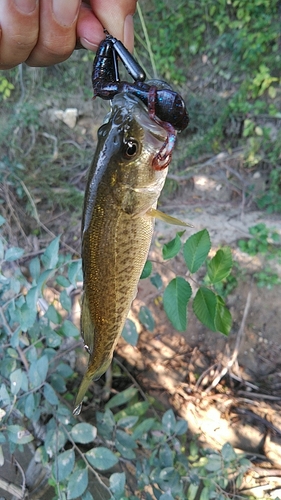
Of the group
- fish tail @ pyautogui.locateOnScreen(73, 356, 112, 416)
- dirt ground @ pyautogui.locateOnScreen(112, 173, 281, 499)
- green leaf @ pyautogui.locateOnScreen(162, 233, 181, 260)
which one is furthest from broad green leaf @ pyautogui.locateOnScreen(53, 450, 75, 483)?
dirt ground @ pyautogui.locateOnScreen(112, 173, 281, 499)

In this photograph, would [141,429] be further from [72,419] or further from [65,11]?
[65,11]

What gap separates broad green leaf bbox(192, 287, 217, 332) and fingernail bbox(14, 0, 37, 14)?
981 millimetres

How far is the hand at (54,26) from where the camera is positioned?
41.9 inches

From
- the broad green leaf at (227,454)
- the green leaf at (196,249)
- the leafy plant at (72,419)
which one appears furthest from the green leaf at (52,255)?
the broad green leaf at (227,454)

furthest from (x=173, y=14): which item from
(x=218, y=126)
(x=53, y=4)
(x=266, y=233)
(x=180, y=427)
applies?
(x=180, y=427)

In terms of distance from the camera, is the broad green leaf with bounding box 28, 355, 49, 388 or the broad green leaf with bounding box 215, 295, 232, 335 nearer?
the broad green leaf with bounding box 215, 295, 232, 335

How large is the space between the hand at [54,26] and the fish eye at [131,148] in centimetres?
37

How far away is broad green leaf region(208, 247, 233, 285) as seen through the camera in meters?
1.32

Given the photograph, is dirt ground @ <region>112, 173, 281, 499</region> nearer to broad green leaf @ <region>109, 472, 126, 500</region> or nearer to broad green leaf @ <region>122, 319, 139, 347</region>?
broad green leaf @ <region>122, 319, 139, 347</region>

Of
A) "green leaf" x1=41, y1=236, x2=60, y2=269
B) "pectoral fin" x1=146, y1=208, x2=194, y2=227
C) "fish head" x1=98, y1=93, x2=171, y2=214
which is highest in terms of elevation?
"fish head" x1=98, y1=93, x2=171, y2=214

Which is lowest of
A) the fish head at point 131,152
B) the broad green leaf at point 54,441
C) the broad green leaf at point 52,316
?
the broad green leaf at point 54,441

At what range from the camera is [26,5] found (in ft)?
3.41

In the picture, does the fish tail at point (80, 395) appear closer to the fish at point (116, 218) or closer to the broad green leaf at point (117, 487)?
the fish at point (116, 218)

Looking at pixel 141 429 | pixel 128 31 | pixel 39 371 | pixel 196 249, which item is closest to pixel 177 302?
pixel 196 249
